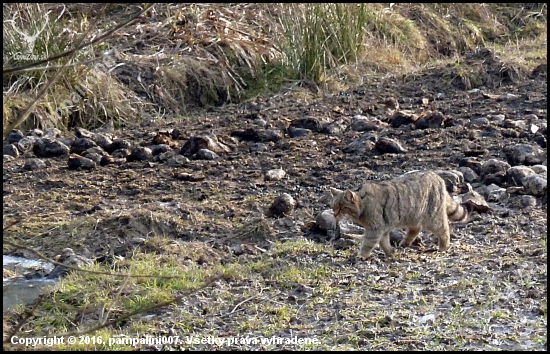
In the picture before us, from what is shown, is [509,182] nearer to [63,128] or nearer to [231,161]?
[231,161]

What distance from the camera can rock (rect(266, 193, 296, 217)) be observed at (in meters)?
Result: 7.32

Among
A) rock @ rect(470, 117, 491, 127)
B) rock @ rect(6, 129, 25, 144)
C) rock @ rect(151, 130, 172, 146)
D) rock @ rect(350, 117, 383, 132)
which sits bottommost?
rock @ rect(470, 117, 491, 127)

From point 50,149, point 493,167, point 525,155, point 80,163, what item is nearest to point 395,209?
point 493,167

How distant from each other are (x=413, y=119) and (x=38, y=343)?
18.5 feet

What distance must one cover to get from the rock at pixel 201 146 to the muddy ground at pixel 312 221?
92 mm

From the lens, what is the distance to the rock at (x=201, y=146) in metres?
9.08

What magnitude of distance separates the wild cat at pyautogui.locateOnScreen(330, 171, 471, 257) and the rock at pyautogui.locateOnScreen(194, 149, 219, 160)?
8.22 ft

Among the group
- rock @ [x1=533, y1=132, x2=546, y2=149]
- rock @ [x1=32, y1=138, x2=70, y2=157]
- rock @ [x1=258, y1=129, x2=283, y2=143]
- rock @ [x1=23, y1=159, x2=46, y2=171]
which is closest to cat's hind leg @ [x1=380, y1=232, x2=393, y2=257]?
rock @ [x1=533, y1=132, x2=546, y2=149]

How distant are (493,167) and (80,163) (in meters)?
3.83

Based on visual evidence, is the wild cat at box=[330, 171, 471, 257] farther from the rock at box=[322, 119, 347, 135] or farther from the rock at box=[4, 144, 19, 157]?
the rock at box=[4, 144, 19, 157]

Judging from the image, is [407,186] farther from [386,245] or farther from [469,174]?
[469,174]

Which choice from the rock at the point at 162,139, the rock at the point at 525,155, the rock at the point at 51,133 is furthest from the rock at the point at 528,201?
the rock at the point at 51,133

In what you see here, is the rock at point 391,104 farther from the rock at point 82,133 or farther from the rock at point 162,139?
the rock at point 82,133

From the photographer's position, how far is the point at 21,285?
21.0 ft
